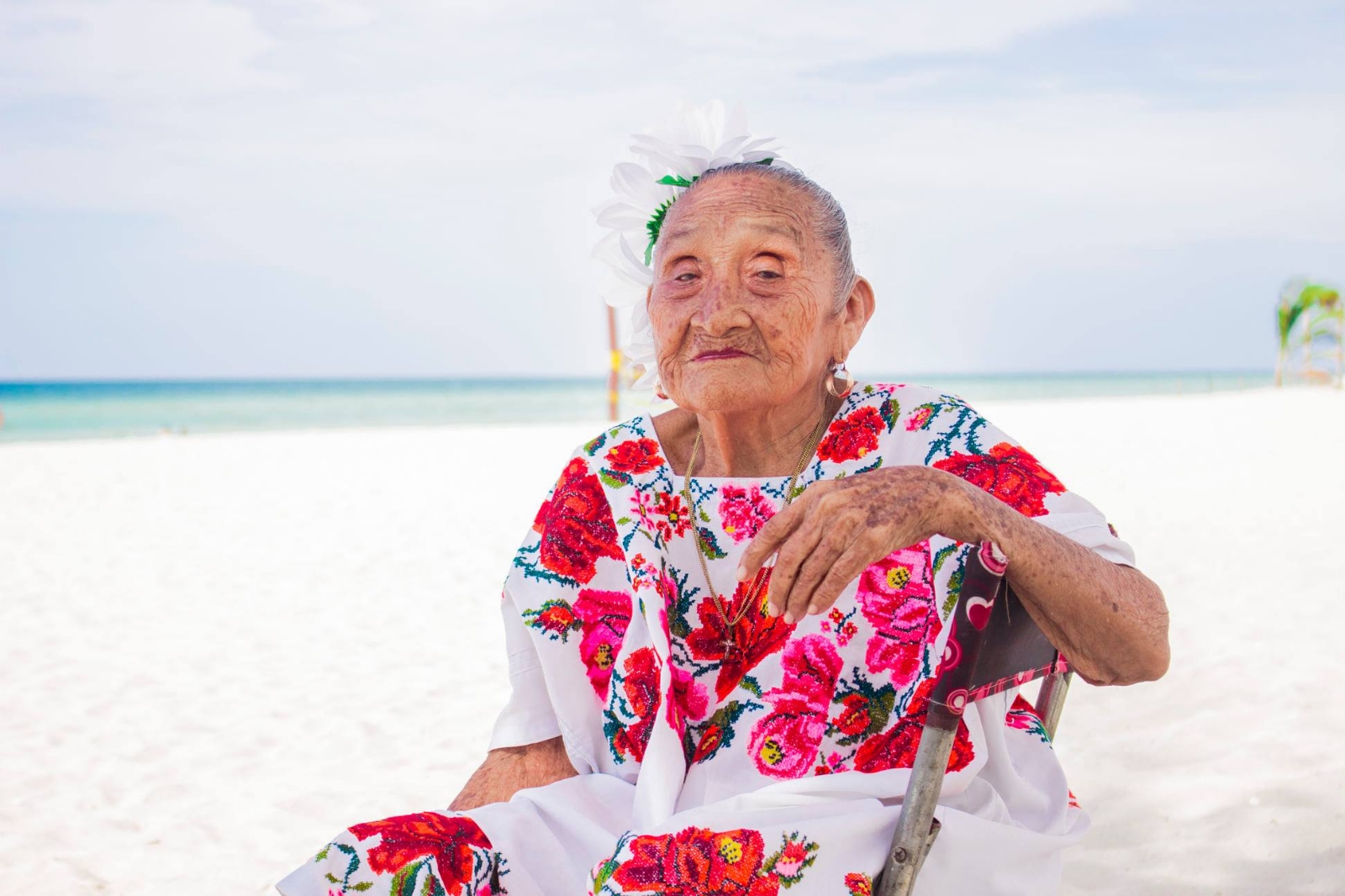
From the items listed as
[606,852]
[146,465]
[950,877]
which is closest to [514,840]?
[606,852]

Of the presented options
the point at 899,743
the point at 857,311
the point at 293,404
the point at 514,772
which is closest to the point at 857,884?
the point at 899,743

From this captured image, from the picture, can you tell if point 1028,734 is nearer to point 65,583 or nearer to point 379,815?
point 379,815

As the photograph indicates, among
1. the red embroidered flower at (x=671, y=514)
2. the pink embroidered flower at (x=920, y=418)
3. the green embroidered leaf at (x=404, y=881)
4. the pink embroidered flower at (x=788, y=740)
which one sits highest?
the pink embroidered flower at (x=920, y=418)

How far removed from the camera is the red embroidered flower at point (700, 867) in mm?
1530

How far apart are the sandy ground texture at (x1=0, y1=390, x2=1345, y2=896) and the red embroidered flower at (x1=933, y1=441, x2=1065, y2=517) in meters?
1.59

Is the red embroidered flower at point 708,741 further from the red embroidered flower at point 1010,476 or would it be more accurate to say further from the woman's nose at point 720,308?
the woman's nose at point 720,308

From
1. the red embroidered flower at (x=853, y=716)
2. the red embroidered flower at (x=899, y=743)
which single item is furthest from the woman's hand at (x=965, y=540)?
the red embroidered flower at (x=853, y=716)

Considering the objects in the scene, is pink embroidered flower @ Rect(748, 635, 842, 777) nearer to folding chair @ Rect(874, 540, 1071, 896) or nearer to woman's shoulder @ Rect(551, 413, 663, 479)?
folding chair @ Rect(874, 540, 1071, 896)

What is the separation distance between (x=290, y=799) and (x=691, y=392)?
2.72 metres

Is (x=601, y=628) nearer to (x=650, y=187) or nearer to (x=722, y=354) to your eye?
(x=722, y=354)

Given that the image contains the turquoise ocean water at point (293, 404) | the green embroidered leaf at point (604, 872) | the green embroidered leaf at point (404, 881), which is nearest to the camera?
the green embroidered leaf at point (604, 872)

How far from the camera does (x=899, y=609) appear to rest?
191 centimetres

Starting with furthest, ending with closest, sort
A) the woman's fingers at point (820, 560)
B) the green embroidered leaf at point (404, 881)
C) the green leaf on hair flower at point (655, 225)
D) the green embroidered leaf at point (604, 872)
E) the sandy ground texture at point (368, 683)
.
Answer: the sandy ground texture at point (368, 683) < the green leaf on hair flower at point (655, 225) < the green embroidered leaf at point (404, 881) < the green embroidered leaf at point (604, 872) < the woman's fingers at point (820, 560)

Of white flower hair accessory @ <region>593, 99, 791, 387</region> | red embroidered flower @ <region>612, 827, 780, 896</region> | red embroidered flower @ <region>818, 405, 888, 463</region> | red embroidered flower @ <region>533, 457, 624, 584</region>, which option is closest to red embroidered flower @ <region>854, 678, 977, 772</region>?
red embroidered flower @ <region>612, 827, 780, 896</region>
